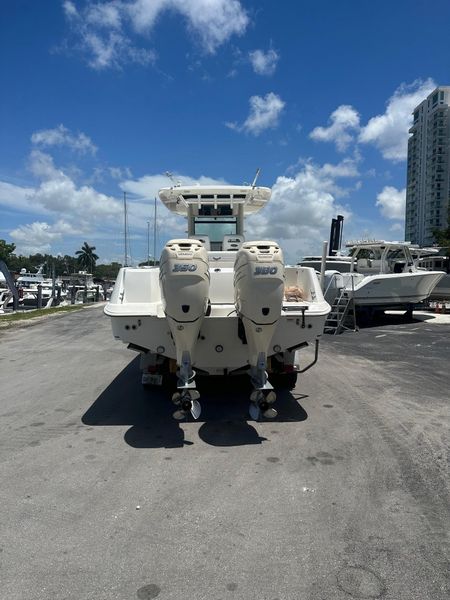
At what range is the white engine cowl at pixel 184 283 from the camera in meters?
4.71

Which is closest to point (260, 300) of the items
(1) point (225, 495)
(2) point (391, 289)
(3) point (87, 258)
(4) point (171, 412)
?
(1) point (225, 495)

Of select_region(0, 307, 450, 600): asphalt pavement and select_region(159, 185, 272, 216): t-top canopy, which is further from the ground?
select_region(159, 185, 272, 216): t-top canopy

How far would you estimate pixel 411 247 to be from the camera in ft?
63.3

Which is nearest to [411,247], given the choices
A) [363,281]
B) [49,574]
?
[363,281]

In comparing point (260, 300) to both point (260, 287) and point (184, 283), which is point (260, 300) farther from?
point (184, 283)

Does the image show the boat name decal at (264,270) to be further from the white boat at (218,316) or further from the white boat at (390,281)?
the white boat at (390,281)

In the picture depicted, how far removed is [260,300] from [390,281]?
1367 centimetres

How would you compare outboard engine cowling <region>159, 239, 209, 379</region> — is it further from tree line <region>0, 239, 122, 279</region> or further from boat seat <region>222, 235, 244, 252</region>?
tree line <region>0, 239, 122, 279</region>

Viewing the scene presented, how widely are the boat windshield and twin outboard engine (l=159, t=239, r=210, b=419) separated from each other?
4033 millimetres

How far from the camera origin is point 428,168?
141 m

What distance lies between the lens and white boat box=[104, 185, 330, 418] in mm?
4770

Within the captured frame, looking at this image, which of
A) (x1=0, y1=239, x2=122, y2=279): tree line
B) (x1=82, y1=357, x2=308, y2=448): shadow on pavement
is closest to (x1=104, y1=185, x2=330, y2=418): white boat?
(x1=82, y1=357, x2=308, y2=448): shadow on pavement

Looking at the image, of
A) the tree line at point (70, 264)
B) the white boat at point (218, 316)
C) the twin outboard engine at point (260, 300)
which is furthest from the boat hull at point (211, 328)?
the tree line at point (70, 264)

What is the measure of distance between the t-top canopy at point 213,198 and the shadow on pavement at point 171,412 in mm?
3178
